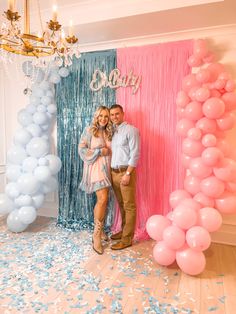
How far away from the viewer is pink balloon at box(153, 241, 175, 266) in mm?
2326

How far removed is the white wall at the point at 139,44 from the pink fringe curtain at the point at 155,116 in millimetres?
125

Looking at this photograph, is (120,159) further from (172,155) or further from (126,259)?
(126,259)

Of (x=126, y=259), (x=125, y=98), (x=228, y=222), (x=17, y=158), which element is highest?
(x=125, y=98)

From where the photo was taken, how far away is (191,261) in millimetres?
2193

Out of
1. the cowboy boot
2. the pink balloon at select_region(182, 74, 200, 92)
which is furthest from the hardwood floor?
the pink balloon at select_region(182, 74, 200, 92)

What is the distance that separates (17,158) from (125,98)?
157cm

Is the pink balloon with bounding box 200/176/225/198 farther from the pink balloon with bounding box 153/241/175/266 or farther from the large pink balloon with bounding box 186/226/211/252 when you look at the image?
the pink balloon with bounding box 153/241/175/266

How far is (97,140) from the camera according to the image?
2938 mm

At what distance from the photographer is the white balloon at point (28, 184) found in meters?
3.02

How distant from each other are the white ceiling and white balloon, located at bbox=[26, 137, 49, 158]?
4.50 feet

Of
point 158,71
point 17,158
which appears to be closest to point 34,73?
point 17,158

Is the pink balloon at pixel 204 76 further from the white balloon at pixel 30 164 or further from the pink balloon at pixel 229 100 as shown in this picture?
the white balloon at pixel 30 164

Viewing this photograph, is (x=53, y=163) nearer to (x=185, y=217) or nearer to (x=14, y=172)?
(x=14, y=172)

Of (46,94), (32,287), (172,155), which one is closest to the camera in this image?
(32,287)
